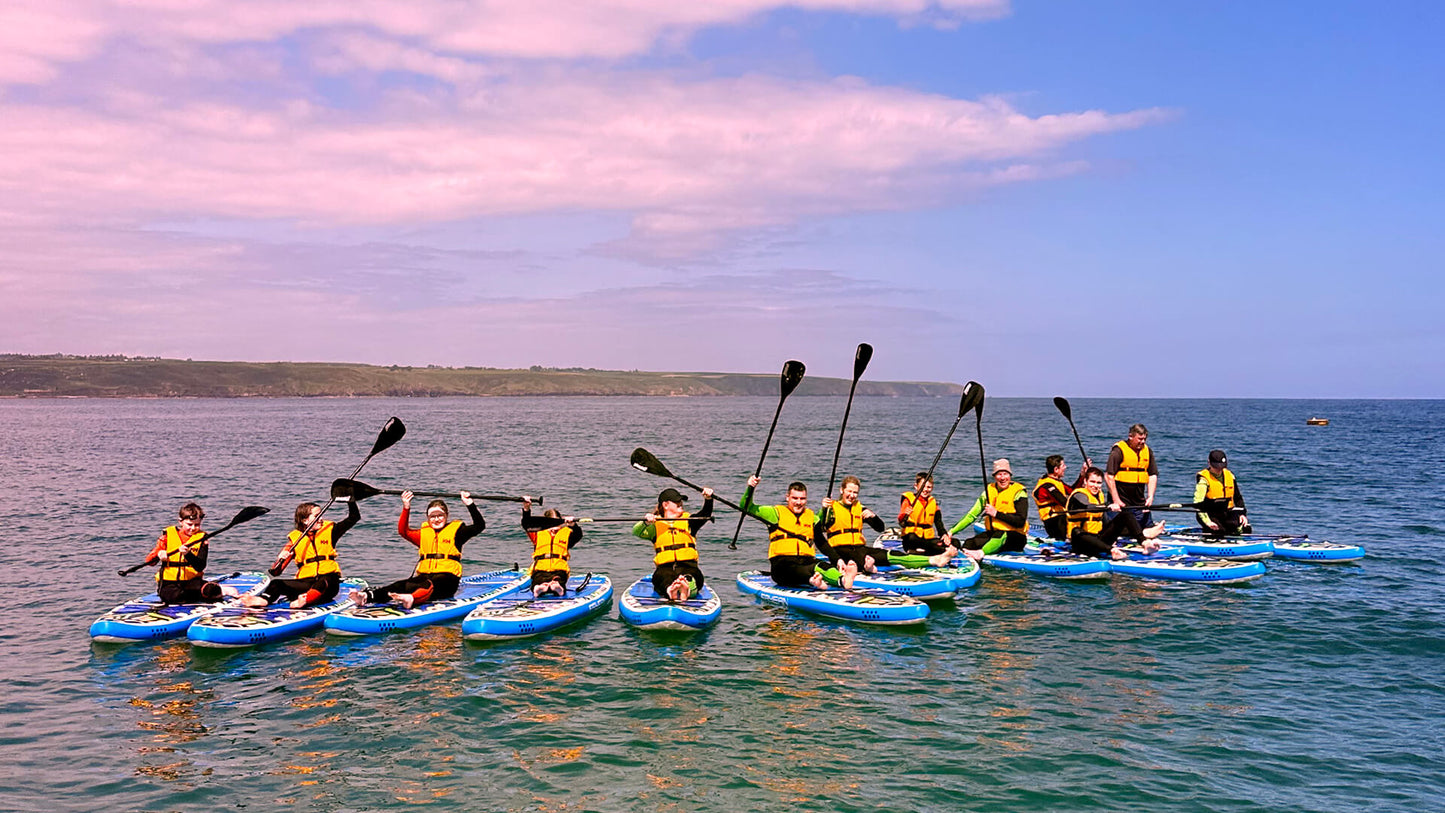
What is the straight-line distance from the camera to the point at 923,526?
773 inches

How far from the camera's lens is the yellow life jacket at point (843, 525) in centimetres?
1756

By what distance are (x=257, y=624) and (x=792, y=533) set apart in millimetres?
8838

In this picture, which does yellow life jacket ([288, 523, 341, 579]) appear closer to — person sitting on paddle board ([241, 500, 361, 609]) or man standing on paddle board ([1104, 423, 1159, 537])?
person sitting on paddle board ([241, 500, 361, 609])

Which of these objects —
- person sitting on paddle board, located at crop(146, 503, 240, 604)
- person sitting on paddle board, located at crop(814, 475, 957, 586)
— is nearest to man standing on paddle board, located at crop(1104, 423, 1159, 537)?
person sitting on paddle board, located at crop(814, 475, 957, 586)

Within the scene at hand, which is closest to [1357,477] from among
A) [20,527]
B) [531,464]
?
[531,464]

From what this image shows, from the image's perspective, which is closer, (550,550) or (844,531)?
(550,550)

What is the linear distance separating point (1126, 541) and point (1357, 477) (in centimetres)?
2934

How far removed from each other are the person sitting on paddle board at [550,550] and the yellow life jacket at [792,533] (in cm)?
368

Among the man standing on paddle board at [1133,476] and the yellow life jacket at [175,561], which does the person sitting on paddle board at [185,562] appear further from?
the man standing on paddle board at [1133,476]

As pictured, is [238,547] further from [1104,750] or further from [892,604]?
[1104,750]

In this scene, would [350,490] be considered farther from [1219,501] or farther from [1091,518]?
[1219,501]

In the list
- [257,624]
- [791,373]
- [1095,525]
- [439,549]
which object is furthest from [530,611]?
[1095,525]

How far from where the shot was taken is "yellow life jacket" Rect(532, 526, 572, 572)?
16208 mm

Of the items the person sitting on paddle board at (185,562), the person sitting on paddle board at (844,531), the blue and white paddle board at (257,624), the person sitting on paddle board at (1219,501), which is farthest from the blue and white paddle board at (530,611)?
the person sitting on paddle board at (1219,501)
